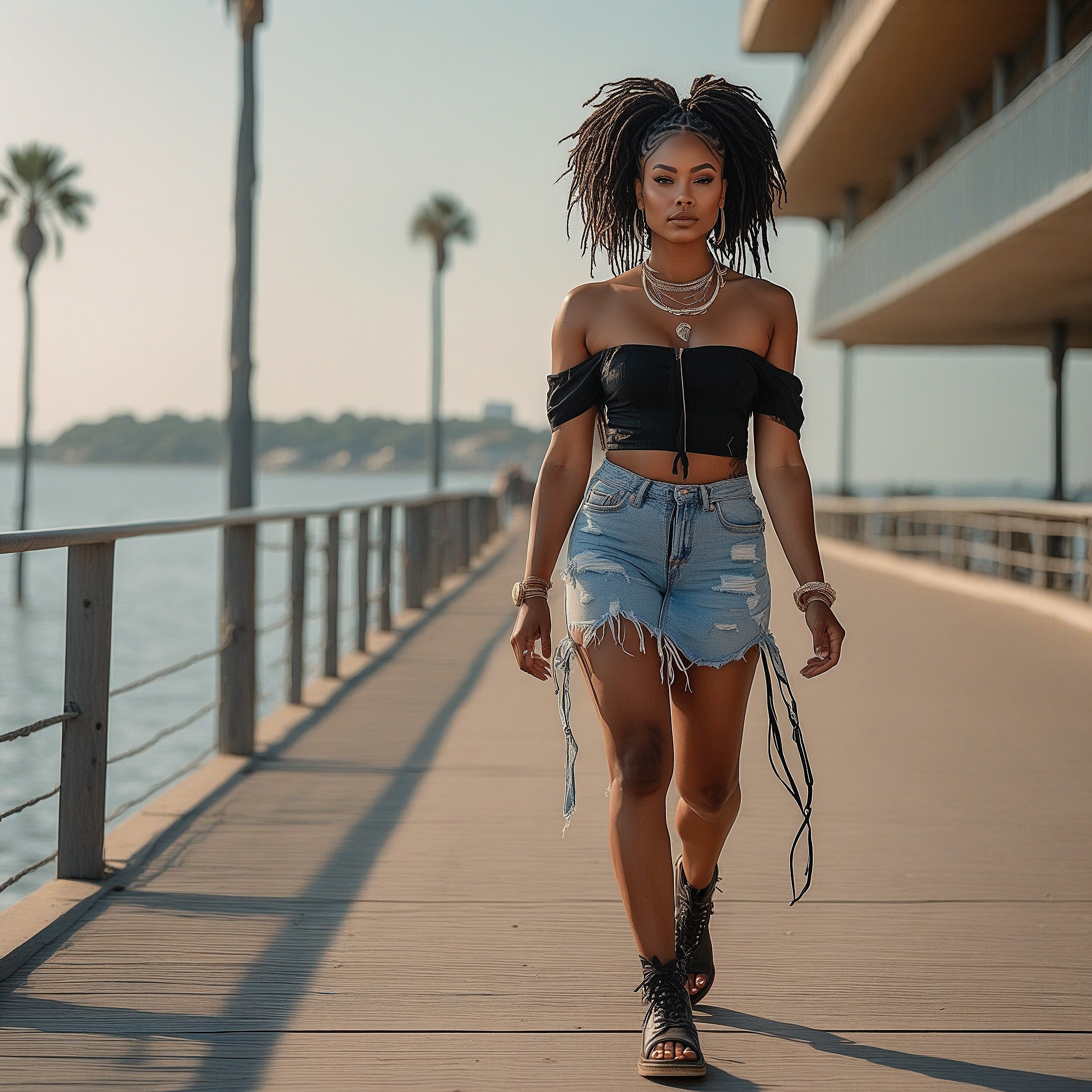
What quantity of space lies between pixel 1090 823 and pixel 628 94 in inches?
132

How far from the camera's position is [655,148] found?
3465 mm

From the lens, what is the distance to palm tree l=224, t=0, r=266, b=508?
16688 millimetres

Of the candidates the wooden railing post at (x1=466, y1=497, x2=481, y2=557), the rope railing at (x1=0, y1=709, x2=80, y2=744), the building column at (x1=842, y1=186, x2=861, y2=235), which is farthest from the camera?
the building column at (x1=842, y1=186, x2=861, y2=235)

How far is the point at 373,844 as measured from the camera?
16.8 feet

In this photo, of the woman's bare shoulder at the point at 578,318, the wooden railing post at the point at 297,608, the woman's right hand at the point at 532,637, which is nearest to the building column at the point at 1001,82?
the wooden railing post at the point at 297,608

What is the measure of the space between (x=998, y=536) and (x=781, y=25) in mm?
17112

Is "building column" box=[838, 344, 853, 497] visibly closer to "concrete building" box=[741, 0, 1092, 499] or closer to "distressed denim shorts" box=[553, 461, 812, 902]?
"concrete building" box=[741, 0, 1092, 499]

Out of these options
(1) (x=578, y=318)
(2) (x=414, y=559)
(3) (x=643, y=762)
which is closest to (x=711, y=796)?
(3) (x=643, y=762)

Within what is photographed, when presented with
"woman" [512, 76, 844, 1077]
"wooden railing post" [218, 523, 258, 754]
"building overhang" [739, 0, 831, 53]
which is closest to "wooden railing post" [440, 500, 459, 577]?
"wooden railing post" [218, 523, 258, 754]

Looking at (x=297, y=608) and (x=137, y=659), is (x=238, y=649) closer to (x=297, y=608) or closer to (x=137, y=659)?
(x=297, y=608)

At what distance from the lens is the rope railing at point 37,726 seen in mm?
3709

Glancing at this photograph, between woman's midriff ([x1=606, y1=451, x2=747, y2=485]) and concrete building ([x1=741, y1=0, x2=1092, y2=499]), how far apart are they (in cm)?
1085

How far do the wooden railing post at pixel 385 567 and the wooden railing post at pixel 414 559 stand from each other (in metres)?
1.58

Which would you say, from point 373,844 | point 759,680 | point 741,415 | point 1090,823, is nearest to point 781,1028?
point 741,415
